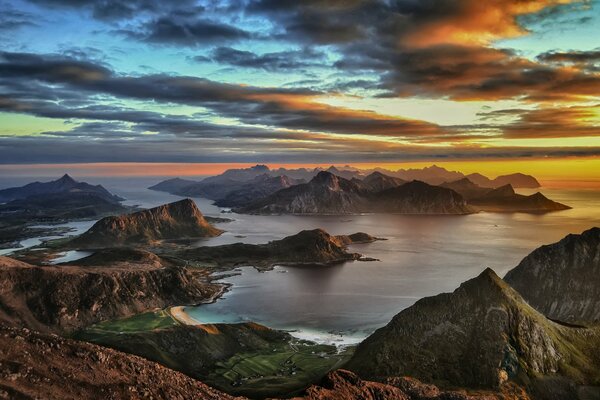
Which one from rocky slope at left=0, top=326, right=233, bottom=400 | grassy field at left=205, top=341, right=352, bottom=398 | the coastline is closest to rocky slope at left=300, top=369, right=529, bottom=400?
rocky slope at left=0, top=326, right=233, bottom=400

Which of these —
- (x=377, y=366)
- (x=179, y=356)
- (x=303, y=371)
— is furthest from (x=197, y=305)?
(x=377, y=366)

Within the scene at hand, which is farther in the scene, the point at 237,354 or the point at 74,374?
the point at 237,354

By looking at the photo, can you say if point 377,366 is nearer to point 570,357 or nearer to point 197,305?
point 570,357

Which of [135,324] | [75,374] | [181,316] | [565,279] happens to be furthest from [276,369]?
[565,279]

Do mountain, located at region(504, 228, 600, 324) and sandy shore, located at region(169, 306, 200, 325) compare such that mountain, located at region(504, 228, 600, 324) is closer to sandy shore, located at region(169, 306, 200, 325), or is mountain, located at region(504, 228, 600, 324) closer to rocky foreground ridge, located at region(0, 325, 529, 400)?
sandy shore, located at region(169, 306, 200, 325)

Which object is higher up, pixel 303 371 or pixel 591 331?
pixel 591 331

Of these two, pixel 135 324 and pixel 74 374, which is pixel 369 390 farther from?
pixel 135 324
